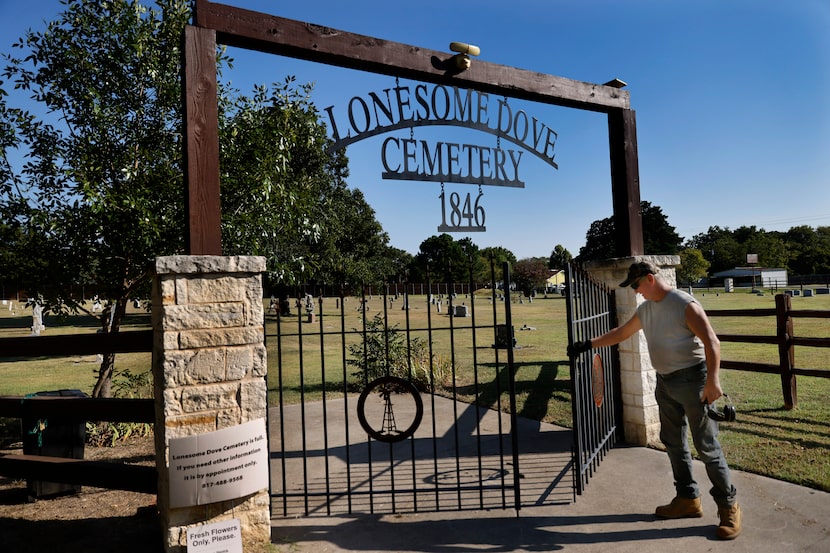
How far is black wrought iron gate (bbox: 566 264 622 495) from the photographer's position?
13.4ft

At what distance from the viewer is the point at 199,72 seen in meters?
3.48

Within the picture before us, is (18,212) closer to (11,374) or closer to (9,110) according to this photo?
(9,110)

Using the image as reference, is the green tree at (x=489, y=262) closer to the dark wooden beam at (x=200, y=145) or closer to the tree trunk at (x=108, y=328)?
the dark wooden beam at (x=200, y=145)

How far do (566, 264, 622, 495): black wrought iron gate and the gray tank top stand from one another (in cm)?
61

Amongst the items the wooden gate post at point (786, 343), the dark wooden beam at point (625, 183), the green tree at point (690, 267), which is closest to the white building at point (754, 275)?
the green tree at point (690, 267)

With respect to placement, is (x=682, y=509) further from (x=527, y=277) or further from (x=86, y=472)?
(x=527, y=277)

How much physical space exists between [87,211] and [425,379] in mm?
6009

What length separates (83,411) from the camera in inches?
155

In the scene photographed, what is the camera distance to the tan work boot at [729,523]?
3355 mm

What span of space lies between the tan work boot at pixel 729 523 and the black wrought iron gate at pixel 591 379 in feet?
3.24

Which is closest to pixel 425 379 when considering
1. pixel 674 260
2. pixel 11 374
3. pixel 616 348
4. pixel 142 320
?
pixel 616 348

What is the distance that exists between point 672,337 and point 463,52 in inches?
117

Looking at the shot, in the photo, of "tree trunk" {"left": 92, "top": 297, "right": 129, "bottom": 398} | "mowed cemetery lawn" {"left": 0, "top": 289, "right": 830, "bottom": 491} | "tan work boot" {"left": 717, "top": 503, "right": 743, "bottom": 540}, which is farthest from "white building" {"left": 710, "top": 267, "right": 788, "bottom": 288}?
"tree trunk" {"left": 92, "top": 297, "right": 129, "bottom": 398}

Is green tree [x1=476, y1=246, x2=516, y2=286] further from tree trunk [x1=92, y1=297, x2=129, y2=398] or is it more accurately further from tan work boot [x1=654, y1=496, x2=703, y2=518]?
tree trunk [x1=92, y1=297, x2=129, y2=398]
